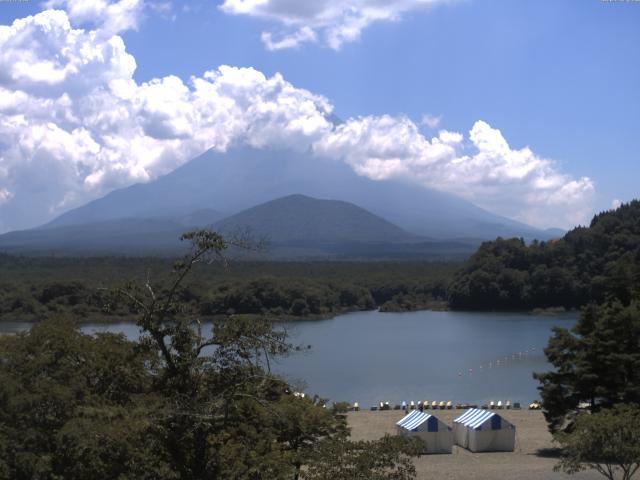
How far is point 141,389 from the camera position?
7.89 meters

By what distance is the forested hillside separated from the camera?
160 ft

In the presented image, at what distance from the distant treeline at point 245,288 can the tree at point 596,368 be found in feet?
75.4

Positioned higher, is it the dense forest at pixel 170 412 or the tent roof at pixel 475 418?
the dense forest at pixel 170 412

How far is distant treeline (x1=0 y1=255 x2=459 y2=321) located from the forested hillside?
3789mm

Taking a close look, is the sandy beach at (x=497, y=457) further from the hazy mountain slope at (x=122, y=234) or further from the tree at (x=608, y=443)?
the hazy mountain slope at (x=122, y=234)

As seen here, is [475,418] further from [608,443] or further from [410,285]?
[410,285]

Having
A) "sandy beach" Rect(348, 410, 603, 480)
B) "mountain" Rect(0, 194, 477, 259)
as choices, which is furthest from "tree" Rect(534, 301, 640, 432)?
"mountain" Rect(0, 194, 477, 259)

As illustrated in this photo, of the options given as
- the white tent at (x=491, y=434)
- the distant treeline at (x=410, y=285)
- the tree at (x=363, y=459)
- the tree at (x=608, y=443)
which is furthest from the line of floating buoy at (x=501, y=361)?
the tree at (x=363, y=459)

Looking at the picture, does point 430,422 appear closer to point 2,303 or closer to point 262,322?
point 262,322

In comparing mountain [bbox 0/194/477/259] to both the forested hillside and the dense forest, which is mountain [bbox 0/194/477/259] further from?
the dense forest

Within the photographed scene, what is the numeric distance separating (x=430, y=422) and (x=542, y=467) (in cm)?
227

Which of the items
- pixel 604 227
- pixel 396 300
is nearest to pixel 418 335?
pixel 396 300

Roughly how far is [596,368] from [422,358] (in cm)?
1594

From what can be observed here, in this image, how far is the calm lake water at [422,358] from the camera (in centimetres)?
2358
